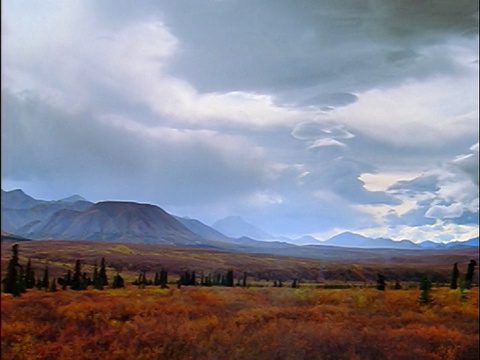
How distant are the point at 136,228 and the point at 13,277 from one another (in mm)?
959

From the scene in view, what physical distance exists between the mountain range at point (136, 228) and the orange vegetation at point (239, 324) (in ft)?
1.32

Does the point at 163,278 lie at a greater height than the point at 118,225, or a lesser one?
lesser

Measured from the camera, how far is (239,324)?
4.95 meters

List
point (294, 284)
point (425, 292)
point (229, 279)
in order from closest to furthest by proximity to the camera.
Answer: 1. point (229, 279)
2. point (294, 284)
3. point (425, 292)

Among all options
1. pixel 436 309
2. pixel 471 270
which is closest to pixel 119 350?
pixel 436 309

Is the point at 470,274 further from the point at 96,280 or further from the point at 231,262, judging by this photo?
the point at 96,280

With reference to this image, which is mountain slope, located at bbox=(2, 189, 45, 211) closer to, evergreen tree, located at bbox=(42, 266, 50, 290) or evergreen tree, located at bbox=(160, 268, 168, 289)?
evergreen tree, located at bbox=(42, 266, 50, 290)

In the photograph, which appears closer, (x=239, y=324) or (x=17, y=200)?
(x=17, y=200)

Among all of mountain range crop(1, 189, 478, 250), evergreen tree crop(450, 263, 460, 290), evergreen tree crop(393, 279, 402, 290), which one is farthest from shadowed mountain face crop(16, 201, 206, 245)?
evergreen tree crop(450, 263, 460, 290)

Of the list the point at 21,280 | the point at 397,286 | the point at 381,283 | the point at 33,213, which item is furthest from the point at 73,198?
the point at 397,286

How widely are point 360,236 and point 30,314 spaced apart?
9.35 feet

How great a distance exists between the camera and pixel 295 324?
5.05m

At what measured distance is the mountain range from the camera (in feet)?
14.5

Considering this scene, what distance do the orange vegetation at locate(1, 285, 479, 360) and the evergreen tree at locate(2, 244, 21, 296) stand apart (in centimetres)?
6
